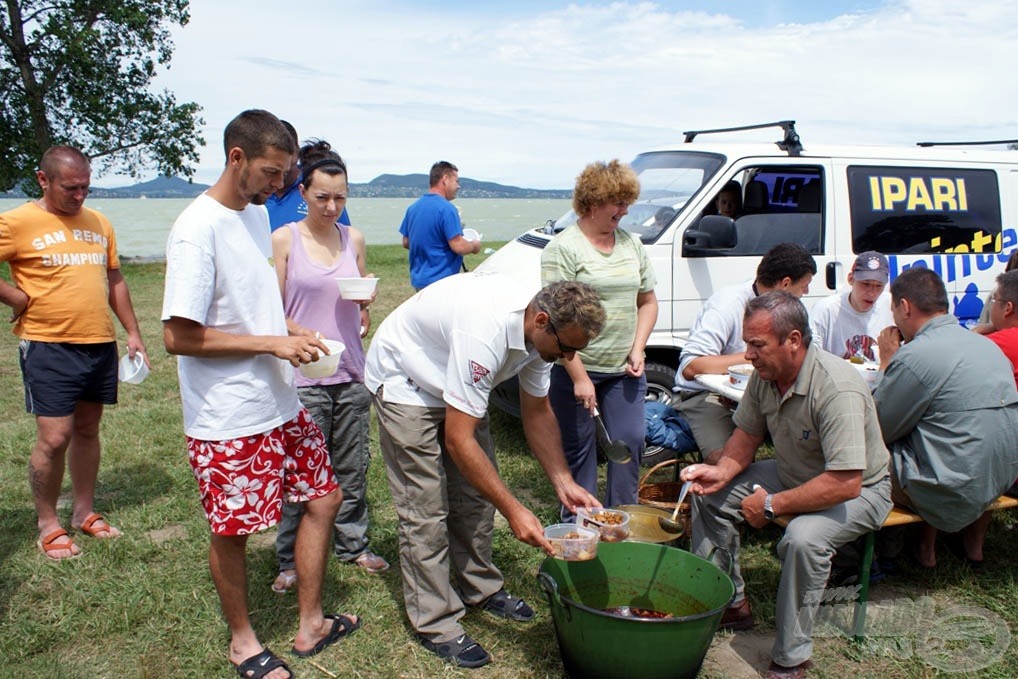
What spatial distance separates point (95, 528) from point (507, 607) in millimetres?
2247

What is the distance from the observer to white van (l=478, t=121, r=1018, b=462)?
5.37 metres

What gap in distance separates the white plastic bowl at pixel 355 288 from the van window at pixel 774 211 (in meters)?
2.60

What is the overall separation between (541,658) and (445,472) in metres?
0.81

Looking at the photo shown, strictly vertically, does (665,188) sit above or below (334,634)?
above

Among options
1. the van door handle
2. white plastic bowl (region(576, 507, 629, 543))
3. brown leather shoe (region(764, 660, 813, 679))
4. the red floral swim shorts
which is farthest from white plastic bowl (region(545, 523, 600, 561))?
the van door handle

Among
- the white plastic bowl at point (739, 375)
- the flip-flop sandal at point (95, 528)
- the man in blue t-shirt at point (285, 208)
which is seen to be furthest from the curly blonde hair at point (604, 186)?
the flip-flop sandal at point (95, 528)

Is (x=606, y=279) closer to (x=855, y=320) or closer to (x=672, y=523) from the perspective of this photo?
(x=672, y=523)

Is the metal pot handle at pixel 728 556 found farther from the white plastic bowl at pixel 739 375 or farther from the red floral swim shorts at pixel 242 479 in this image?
the red floral swim shorts at pixel 242 479

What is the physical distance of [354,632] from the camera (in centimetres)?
331

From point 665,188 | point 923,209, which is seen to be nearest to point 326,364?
Result: point 665,188

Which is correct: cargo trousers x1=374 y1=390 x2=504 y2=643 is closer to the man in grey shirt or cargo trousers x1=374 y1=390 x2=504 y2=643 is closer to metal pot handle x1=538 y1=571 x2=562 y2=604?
metal pot handle x1=538 y1=571 x2=562 y2=604

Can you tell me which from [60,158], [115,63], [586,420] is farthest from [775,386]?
[115,63]

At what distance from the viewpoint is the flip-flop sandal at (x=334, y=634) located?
3133 millimetres

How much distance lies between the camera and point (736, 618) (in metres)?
3.36
